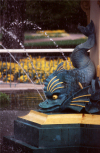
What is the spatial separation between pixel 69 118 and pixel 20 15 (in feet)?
35.8

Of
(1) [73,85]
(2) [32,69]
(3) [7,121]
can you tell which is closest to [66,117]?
(1) [73,85]

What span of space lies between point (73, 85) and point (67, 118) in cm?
56

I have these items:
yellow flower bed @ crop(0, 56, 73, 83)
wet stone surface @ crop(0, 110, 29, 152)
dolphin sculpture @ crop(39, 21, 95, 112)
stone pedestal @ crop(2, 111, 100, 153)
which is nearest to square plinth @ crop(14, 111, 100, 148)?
stone pedestal @ crop(2, 111, 100, 153)

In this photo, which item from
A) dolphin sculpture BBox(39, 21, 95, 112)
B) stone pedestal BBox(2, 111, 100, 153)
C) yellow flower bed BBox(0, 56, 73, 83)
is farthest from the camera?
yellow flower bed BBox(0, 56, 73, 83)

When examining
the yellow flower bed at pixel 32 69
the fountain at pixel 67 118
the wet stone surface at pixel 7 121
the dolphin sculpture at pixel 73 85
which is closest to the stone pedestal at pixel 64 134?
the fountain at pixel 67 118

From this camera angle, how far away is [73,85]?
395cm

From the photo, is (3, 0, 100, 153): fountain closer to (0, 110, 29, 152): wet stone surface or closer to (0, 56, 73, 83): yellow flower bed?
(0, 110, 29, 152): wet stone surface

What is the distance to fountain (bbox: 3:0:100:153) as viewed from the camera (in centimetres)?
347

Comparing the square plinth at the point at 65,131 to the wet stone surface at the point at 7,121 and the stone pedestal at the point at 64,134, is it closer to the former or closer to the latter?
the stone pedestal at the point at 64,134

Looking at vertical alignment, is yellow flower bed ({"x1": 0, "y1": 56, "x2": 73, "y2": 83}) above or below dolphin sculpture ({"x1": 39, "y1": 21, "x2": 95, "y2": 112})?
below

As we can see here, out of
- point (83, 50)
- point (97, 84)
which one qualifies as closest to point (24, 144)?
point (97, 84)

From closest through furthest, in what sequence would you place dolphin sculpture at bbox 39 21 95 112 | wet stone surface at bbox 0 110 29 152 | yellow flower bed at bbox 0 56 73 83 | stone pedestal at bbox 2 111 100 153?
1. stone pedestal at bbox 2 111 100 153
2. dolphin sculpture at bbox 39 21 95 112
3. wet stone surface at bbox 0 110 29 152
4. yellow flower bed at bbox 0 56 73 83

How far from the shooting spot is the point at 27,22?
57.2ft

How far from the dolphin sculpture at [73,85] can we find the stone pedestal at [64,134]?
22cm
